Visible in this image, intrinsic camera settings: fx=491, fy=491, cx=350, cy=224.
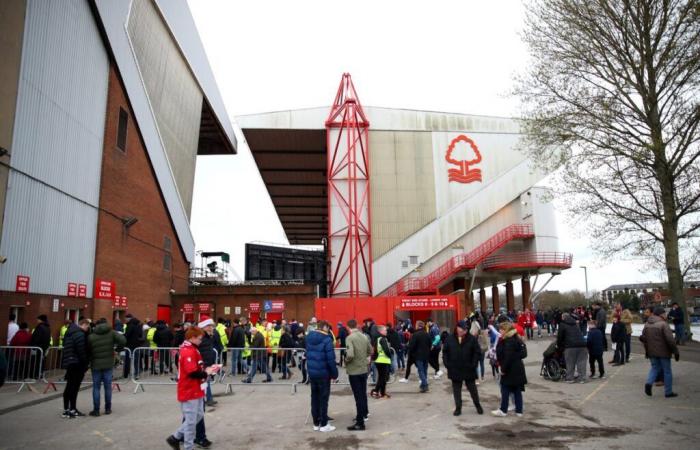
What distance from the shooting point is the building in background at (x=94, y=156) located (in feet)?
48.6

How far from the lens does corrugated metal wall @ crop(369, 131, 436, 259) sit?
107 ft

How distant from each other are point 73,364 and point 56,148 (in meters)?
10.8

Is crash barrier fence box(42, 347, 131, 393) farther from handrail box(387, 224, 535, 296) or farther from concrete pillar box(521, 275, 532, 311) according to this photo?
concrete pillar box(521, 275, 532, 311)

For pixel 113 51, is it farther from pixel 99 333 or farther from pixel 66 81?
pixel 99 333

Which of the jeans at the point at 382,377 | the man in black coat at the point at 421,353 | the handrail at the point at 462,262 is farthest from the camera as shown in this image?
the handrail at the point at 462,262

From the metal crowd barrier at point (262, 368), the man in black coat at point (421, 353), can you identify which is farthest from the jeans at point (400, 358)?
the man in black coat at point (421, 353)

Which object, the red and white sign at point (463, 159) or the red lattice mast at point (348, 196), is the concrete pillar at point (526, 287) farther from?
the red lattice mast at point (348, 196)

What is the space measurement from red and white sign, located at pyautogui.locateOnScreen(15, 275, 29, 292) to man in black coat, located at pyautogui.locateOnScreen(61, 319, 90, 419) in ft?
24.3

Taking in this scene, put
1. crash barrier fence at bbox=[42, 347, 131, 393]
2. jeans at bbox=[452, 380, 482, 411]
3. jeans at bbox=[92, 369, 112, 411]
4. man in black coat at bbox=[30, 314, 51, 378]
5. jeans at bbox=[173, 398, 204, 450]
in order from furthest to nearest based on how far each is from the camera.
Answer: crash barrier fence at bbox=[42, 347, 131, 393] < man in black coat at bbox=[30, 314, 51, 378] < jeans at bbox=[92, 369, 112, 411] < jeans at bbox=[452, 380, 482, 411] < jeans at bbox=[173, 398, 204, 450]

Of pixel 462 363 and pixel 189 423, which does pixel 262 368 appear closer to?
pixel 462 363

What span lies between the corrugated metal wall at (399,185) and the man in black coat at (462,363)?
22.9m

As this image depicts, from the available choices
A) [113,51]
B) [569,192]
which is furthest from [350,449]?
[113,51]

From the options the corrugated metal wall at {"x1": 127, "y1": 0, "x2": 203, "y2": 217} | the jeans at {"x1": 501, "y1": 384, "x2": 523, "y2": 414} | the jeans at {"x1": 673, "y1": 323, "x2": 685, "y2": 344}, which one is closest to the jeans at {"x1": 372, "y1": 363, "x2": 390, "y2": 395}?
the jeans at {"x1": 501, "y1": 384, "x2": 523, "y2": 414}

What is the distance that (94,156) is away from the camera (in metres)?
19.5
